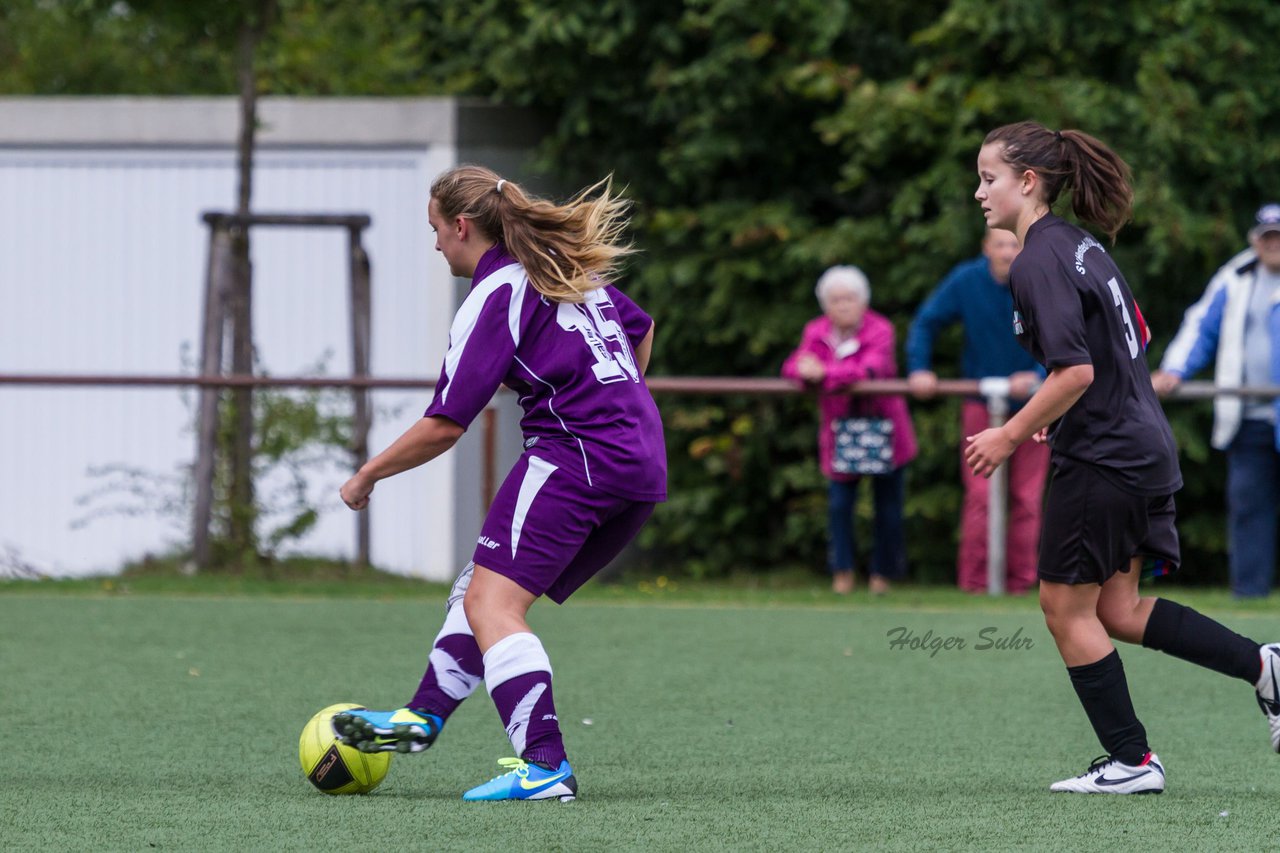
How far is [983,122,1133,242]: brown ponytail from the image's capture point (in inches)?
168

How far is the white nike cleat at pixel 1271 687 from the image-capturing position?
4395 millimetres

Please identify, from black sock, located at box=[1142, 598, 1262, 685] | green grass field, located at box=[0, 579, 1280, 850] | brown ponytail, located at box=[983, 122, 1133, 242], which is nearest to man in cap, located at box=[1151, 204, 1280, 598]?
green grass field, located at box=[0, 579, 1280, 850]

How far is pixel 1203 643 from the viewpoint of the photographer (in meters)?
4.43

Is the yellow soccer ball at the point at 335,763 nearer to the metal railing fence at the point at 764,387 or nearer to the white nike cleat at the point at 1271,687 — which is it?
the white nike cleat at the point at 1271,687

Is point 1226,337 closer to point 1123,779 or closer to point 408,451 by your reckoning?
Answer: point 1123,779

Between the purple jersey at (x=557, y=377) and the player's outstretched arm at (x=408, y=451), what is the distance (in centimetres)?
4

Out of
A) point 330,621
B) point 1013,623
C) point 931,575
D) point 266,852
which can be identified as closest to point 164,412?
point 330,621

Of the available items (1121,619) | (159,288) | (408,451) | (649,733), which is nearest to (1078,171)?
(1121,619)

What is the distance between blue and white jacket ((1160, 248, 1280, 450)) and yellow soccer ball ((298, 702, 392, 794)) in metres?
5.51

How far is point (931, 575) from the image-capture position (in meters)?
11.2

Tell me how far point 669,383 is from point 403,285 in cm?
331

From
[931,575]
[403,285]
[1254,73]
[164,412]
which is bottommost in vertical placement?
[931,575]

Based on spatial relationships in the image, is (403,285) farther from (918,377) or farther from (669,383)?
(918,377)

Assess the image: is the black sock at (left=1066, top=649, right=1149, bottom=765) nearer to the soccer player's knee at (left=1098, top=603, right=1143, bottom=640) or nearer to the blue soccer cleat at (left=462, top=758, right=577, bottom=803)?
the soccer player's knee at (left=1098, top=603, right=1143, bottom=640)
